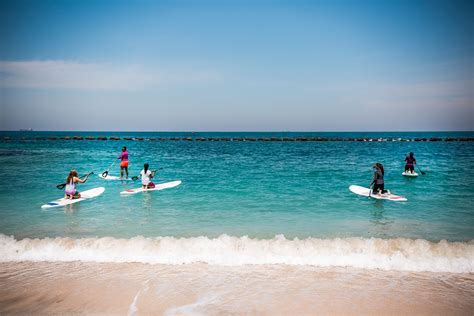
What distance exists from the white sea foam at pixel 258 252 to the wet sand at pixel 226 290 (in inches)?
12.6

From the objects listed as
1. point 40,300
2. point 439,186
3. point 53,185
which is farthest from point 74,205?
point 439,186

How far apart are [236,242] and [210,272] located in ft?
4.75

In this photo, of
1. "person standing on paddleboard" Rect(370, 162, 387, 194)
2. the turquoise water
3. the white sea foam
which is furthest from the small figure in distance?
the white sea foam

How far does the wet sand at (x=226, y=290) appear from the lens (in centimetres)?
474

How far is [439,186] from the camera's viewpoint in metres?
15.6

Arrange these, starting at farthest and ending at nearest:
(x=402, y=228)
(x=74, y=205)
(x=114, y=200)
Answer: (x=114, y=200), (x=74, y=205), (x=402, y=228)

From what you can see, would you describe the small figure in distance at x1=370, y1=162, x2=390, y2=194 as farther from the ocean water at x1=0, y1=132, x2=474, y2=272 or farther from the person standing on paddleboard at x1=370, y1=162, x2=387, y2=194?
the ocean water at x1=0, y1=132, x2=474, y2=272

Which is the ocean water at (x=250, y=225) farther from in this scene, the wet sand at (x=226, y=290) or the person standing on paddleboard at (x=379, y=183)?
the person standing on paddleboard at (x=379, y=183)

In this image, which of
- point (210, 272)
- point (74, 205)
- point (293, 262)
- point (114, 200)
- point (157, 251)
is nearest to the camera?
point (210, 272)

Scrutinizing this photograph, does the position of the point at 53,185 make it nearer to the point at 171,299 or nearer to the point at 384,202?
the point at 171,299

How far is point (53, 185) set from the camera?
1603 cm

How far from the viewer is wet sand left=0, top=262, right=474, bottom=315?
4742mm

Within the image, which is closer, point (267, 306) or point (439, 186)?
point (267, 306)

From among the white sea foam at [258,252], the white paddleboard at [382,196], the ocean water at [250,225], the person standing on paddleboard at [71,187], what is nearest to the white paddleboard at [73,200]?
the person standing on paddleboard at [71,187]
